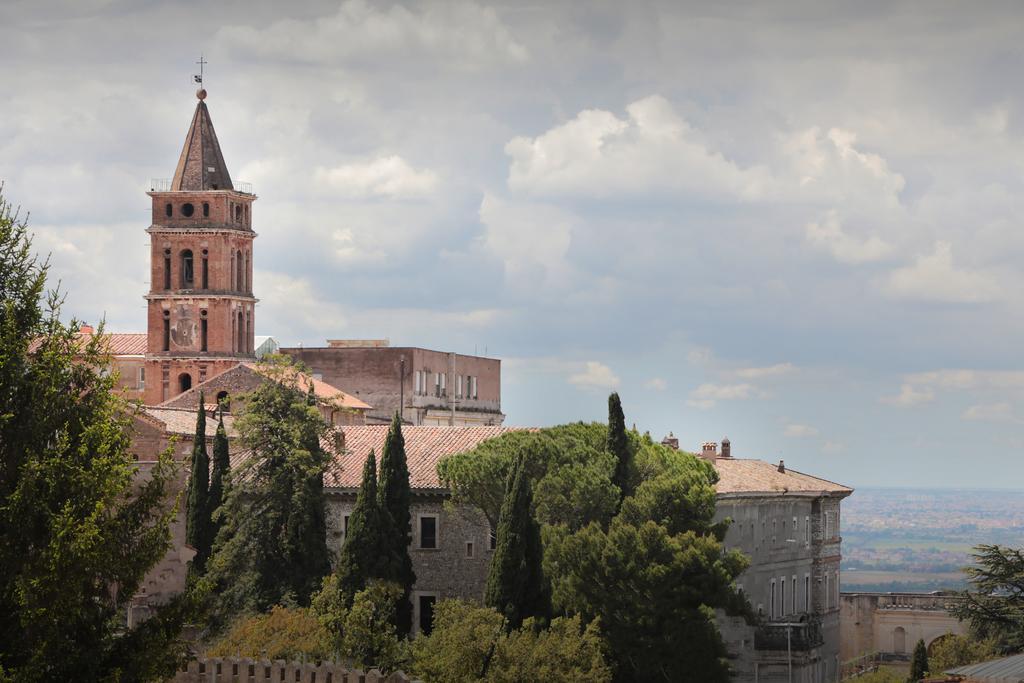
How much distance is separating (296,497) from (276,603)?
335 cm

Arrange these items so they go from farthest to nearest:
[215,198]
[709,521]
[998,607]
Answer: [215,198]
[998,607]
[709,521]

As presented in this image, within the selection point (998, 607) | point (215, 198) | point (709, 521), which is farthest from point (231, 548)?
point (215, 198)

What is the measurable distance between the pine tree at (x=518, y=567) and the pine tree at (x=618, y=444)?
22.7 feet

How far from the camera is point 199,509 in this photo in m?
61.4

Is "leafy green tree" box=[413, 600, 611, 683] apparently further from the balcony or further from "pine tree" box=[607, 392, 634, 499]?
the balcony

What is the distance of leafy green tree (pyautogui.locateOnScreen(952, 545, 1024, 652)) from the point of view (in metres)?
64.7

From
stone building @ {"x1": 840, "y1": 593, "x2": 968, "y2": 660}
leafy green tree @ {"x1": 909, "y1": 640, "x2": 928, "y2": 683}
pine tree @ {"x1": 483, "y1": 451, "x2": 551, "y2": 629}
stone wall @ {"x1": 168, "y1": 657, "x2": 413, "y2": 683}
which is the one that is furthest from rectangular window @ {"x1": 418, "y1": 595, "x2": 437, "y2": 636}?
stone building @ {"x1": 840, "y1": 593, "x2": 968, "y2": 660}

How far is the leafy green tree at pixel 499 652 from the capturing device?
160 feet

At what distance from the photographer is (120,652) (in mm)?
30453

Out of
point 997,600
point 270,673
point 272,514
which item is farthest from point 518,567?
point 997,600

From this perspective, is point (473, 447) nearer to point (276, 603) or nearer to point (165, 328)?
point (276, 603)

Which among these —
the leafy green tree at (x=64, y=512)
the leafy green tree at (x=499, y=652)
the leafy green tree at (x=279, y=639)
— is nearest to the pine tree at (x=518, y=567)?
the leafy green tree at (x=499, y=652)

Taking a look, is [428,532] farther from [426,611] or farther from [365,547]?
[365,547]

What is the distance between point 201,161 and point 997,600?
53.7 metres
